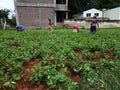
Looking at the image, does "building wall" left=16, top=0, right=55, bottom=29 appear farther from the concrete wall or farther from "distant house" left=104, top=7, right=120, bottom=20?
"distant house" left=104, top=7, right=120, bottom=20

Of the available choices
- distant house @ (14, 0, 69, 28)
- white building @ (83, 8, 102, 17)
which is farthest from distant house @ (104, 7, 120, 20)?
distant house @ (14, 0, 69, 28)

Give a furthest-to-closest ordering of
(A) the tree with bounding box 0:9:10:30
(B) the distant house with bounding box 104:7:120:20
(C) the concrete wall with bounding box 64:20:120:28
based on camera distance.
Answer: (B) the distant house with bounding box 104:7:120:20
(C) the concrete wall with bounding box 64:20:120:28
(A) the tree with bounding box 0:9:10:30

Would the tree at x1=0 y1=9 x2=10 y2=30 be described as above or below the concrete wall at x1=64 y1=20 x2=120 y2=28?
above

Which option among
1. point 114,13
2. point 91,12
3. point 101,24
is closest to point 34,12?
point 101,24

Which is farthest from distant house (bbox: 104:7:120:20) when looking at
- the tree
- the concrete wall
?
the tree

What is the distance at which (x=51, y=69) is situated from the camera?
3.77 m

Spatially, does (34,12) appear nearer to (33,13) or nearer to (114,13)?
(33,13)

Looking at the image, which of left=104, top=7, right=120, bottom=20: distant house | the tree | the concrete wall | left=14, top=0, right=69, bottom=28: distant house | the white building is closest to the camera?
the tree

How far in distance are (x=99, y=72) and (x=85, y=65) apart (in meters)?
0.38

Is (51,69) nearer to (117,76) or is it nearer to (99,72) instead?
(99,72)

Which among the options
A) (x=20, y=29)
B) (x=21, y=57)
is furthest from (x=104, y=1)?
(x=21, y=57)

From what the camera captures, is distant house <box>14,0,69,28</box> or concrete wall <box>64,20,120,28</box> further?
distant house <box>14,0,69,28</box>

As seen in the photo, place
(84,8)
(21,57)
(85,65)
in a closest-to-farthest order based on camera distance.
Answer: (85,65)
(21,57)
(84,8)

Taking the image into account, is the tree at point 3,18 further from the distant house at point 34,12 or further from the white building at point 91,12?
the white building at point 91,12
